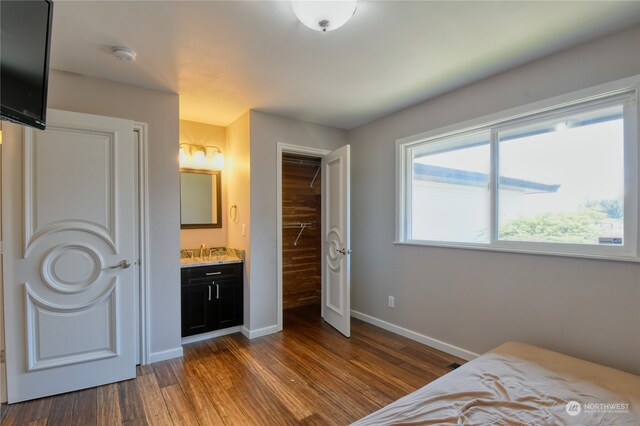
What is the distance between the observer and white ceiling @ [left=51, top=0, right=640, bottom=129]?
172 centimetres

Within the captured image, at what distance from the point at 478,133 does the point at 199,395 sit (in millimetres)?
3100

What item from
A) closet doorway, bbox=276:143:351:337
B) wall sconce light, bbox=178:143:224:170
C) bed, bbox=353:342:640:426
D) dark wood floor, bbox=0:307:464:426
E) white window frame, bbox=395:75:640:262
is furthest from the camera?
wall sconce light, bbox=178:143:224:170

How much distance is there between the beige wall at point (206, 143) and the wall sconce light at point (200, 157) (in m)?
0.07

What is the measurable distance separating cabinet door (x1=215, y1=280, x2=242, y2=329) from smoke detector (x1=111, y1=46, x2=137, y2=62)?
2.20 m

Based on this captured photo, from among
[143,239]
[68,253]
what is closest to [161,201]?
[143,239]

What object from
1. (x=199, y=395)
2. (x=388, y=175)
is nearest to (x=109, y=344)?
(x=199, y=395)

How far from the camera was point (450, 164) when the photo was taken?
9.84 ft

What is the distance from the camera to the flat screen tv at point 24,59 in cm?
114

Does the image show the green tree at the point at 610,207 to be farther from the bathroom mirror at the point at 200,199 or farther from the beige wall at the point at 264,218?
the bathroom mirror at the point at 200,199

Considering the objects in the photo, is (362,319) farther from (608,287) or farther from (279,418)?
(608,287)

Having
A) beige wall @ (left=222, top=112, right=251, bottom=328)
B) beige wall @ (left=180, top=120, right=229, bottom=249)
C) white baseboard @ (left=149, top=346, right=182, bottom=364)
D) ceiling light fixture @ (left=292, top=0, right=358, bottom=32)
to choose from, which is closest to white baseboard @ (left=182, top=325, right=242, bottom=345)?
beige wall @ (left=222, top=112, right=251, bottom=328)

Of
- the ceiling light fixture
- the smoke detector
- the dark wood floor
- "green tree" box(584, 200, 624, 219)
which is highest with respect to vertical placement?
the smoke detector

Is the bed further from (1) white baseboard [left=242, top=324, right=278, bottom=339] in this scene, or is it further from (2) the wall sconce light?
(2) the wall sconce light

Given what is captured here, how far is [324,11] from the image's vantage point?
1562 millimetres
